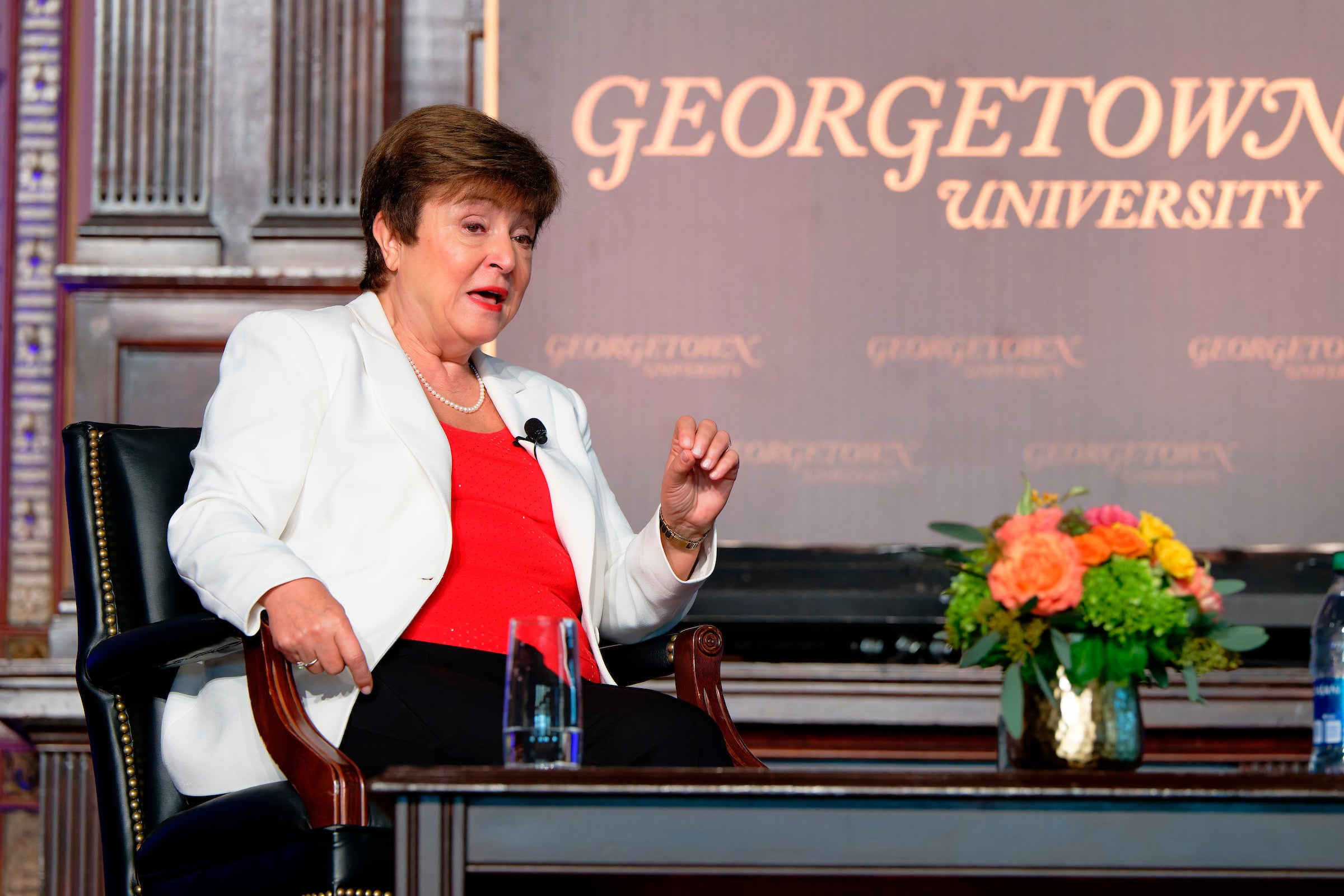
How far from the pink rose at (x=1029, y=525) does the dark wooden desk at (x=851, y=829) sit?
0.81ft

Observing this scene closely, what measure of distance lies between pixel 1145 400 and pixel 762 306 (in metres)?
0.84

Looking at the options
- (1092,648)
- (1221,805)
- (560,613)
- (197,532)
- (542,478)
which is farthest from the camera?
(542,478)

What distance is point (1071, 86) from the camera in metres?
2.82

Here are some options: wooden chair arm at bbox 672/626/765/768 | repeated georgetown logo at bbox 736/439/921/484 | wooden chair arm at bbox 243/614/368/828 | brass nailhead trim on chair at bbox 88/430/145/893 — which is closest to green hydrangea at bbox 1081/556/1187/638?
wooden chair arm at bbox 672/626/765/768

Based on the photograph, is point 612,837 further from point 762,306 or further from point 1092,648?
point 762,306

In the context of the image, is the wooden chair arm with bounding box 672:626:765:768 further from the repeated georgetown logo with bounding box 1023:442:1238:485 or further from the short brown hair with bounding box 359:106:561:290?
the repeated georgetown logo with bounding box 1023:442:1238:485

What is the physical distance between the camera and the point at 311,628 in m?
1.31

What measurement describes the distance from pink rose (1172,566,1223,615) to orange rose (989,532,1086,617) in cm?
10

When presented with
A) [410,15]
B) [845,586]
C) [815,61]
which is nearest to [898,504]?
[845,586]

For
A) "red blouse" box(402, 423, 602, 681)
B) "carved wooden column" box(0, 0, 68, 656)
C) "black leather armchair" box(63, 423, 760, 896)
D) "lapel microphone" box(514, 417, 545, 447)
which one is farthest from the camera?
"carved wooden column" box(0, 0, 68, 656)

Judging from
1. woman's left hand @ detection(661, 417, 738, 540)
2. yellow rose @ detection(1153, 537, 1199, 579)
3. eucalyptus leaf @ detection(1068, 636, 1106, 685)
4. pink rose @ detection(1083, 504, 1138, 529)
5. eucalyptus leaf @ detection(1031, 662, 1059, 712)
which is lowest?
eucalyptus leaf @ detection(1031, 662, 1059, 712)

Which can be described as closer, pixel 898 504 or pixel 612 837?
pixel 612 837

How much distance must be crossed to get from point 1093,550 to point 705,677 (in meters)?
0.63

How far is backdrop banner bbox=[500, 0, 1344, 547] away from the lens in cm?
280
